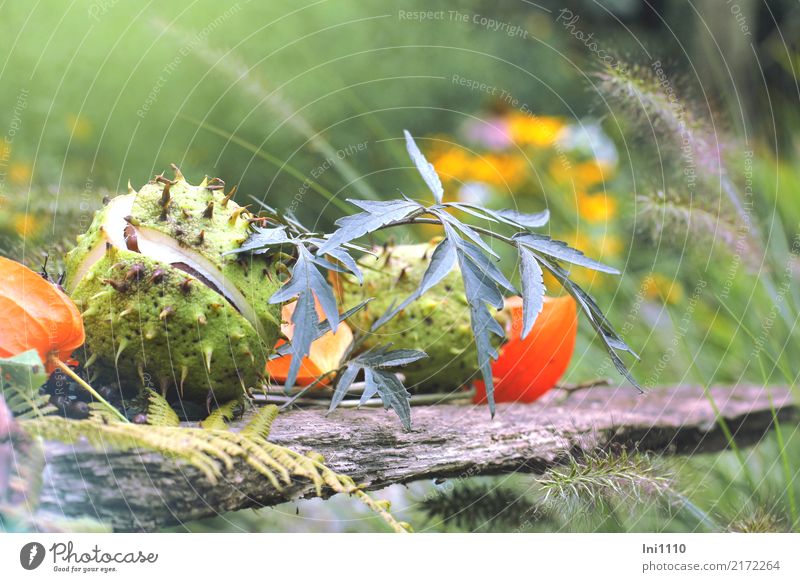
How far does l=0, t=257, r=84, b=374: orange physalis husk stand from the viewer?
1.98 feet

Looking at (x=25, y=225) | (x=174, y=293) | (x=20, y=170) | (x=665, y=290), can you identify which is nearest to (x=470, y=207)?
(x=174, y=293)

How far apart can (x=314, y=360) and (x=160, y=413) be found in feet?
0.65

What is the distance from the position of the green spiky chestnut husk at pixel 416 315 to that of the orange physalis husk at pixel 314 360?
1.1 inches

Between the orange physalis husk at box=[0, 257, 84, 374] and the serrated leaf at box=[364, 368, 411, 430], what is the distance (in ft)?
0.72

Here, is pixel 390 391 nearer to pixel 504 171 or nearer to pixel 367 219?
pixel 367 219

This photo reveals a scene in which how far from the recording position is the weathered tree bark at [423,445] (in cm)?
56

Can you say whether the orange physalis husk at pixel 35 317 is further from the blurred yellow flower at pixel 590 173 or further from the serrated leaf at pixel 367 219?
the blurred yellow flower at pixel 590 173

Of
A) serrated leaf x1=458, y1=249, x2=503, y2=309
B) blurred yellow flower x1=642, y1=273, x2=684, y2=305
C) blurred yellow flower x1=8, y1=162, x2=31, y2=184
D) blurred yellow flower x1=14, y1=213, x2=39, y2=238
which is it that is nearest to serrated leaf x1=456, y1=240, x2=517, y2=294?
serrated leaf x1=458, y1=249, x2=503, y2=309

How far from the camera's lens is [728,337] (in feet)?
4.66

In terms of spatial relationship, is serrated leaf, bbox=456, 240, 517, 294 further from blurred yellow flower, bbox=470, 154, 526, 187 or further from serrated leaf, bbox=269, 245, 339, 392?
blurred yellow flower, bbox=470, 154, 526, 187

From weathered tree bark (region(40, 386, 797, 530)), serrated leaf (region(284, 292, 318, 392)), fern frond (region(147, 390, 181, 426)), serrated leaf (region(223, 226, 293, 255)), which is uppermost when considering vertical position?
serrated leaf (region(223, 226, 293, 255))

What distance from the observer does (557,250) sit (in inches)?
26.5

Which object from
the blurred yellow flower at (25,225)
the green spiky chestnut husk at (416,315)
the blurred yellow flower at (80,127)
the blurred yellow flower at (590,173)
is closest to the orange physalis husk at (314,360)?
the green spiky chestnut husk at (416,315)
